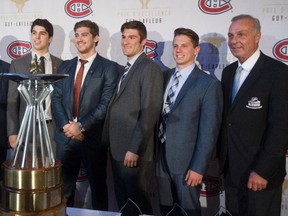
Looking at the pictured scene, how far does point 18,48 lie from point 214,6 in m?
1.68

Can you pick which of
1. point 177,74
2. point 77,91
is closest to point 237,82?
point 177,74

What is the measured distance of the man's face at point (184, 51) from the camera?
190 centimetres

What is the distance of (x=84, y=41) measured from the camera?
2252 millimetres

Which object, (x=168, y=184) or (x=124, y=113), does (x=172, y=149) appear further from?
(x=124, y=113)

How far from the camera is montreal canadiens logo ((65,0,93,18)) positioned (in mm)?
2742

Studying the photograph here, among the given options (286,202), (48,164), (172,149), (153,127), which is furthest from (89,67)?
(286,202)

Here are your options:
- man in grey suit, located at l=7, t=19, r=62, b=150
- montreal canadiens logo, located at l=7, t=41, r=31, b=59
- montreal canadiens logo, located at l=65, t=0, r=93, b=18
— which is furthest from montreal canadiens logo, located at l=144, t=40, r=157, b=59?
montreal canadiens logo, located at l=7, t=41, r=31, b=59

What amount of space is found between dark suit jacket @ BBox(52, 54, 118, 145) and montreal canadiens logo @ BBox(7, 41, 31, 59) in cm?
93

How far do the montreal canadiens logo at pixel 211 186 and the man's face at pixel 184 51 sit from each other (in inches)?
40.2

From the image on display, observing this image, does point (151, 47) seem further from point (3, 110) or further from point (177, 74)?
point (3, 110)

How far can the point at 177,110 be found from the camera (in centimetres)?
183

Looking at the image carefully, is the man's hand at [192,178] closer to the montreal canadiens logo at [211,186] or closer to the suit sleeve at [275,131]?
the suit sleeve at [275,131]

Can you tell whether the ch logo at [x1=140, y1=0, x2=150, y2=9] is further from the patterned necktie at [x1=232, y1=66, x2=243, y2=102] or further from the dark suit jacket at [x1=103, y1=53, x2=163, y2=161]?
the patterned necktie at [x1=232, y1=66, x2=243, y2=102]

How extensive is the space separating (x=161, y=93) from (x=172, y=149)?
35 cm
